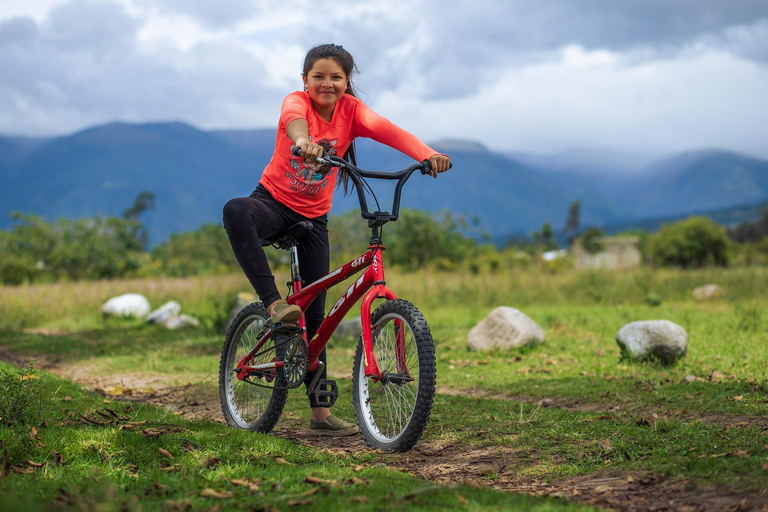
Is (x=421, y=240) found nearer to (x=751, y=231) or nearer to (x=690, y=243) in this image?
(x=690, y=243)

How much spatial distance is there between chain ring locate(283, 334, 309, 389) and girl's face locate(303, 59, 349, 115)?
1452mm

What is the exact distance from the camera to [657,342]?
253 inches

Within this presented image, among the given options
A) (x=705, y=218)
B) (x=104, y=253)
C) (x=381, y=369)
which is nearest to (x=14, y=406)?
(x=381, y=369)

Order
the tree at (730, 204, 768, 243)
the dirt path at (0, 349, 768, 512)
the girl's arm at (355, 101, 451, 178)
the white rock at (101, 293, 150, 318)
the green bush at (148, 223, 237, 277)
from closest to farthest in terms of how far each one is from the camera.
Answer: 1. the dirt path at (0, 349, 768, 512)
2. the girl's arm at (355, 101, 451, 178)
3. the white rock at (101, 293, 150, 318)
4. the green bush at (148, 223, 237, 277)
5. the tree at (730, 204, 768, 243)

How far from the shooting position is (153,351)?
9.12 meters

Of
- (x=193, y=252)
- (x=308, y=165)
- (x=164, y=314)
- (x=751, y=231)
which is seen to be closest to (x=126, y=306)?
(x=164, y=314)

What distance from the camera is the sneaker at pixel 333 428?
171 inches

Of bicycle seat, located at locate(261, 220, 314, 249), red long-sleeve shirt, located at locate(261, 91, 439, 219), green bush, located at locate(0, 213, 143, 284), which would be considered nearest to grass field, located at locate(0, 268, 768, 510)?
bicycle seat, located at locate(261, 220, 314, 249)

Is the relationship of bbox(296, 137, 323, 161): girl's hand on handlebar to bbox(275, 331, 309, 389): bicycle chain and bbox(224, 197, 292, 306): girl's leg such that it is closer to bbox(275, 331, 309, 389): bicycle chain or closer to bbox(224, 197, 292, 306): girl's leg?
bbox(224, 197, 292, 306): girl's leg

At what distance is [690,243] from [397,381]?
24533 mm

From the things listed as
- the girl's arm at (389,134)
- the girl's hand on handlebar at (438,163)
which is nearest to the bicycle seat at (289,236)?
the girl's arm at (389,134)

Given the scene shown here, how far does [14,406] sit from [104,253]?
19.2m

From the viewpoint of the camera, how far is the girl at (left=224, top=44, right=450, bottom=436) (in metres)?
3.93

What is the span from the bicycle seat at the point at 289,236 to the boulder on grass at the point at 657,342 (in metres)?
3.93
